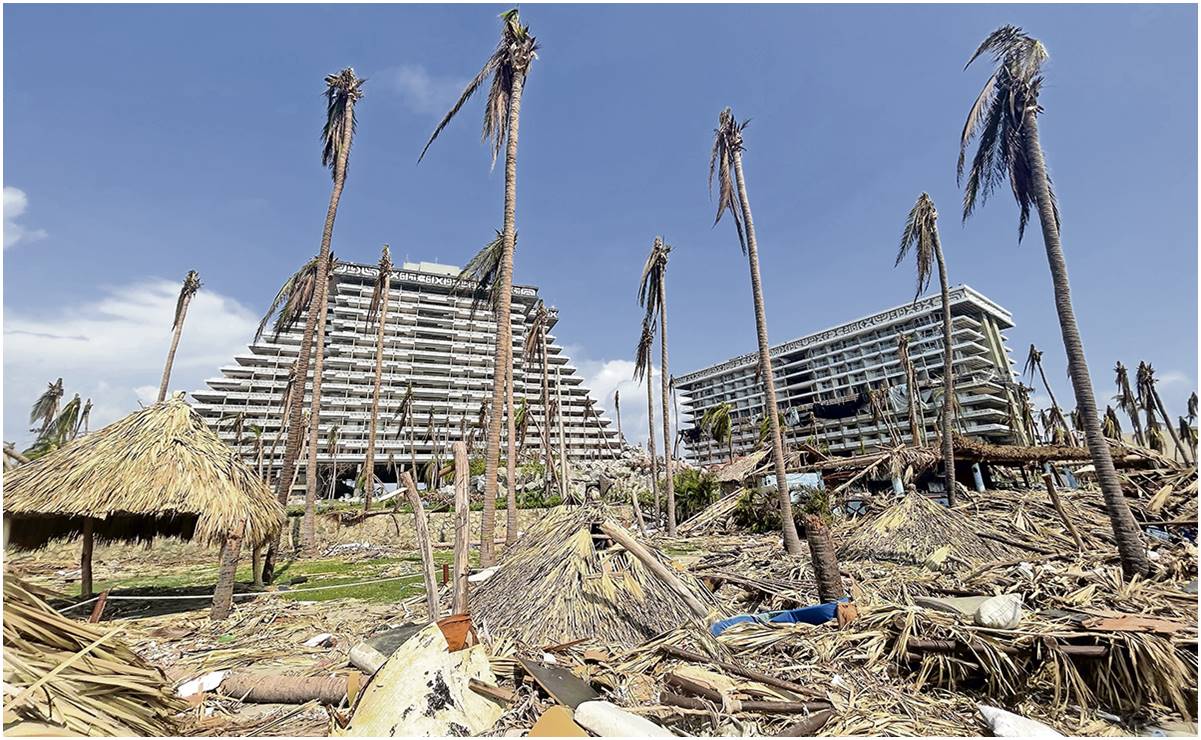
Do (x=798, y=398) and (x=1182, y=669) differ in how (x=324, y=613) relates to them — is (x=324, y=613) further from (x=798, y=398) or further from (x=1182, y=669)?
(x=798, y=398)

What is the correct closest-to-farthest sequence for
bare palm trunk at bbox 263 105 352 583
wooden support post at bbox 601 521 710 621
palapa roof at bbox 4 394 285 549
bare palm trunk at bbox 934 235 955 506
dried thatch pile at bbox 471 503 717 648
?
dried thatch pile at bbox 471 503 717 648
wooden support post at bbox 601 521 710 621
palapa roof at bbox 4 394 285 549
bare palm trunk at bbox 263 105 352 583
bare palm trunk at bbox 934 235 955 506

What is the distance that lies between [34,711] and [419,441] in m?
71.2

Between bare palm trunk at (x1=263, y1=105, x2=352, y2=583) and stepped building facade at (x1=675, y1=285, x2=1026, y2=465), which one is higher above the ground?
stepped building facade at (x1=675, y1=285, x2=1026, y2=465)

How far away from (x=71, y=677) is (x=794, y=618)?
281 inches

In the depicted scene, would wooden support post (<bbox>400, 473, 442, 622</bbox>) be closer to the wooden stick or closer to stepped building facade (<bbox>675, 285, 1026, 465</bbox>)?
the wooden stick

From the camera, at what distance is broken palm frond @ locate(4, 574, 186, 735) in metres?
3.01

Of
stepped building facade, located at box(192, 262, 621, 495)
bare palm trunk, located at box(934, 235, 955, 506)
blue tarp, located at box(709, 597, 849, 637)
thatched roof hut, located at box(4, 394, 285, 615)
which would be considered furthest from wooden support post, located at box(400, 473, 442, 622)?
stepped building facade, located at box(192, 262, 621, 495)

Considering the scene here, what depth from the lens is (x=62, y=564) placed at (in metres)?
18.3

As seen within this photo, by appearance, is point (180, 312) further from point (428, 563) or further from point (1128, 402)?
point (1128, 402)

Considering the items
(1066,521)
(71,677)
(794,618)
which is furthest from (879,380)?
(71,677)

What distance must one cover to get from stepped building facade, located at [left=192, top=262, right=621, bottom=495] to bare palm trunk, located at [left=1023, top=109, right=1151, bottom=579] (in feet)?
172

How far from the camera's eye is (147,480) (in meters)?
8.81

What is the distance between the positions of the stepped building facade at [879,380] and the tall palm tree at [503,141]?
164 feet

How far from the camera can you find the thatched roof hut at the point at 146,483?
853cm
